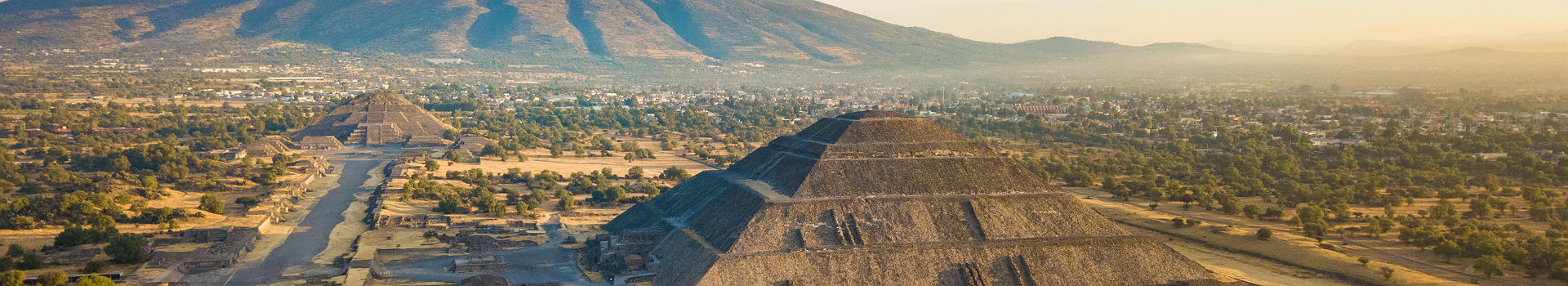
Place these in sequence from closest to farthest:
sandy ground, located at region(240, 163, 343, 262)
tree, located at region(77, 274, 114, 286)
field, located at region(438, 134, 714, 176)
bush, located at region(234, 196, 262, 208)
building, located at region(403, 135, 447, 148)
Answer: tree, located at region(77, 274, 114, 286) < sandy ground, located at region(240, 163, 343, 262) < bush, located at region(234, 196, 262, 208) < field, located at region(438, 134, 714, 176) < building, located at region(403, 135, 447, 148)

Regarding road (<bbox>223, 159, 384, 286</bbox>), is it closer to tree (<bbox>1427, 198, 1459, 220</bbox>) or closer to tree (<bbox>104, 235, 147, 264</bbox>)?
tree (<bbox>104, 235, 147, 264</bbox>)

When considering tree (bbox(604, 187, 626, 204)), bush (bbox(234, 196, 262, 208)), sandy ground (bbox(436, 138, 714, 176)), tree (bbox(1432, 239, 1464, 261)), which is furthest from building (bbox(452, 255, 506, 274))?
tree (bbox(1432, 239, 1464, 261))

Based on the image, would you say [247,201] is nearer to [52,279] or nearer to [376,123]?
[52,279]

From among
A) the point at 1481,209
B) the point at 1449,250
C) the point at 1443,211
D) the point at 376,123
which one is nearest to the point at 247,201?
the point at 376,123

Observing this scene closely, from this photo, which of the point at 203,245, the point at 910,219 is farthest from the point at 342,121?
the point at 910,219

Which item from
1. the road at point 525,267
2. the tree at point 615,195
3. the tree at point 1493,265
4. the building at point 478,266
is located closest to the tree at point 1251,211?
the tree at point 1493,265

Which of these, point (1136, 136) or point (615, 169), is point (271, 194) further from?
point (1136, 136)
